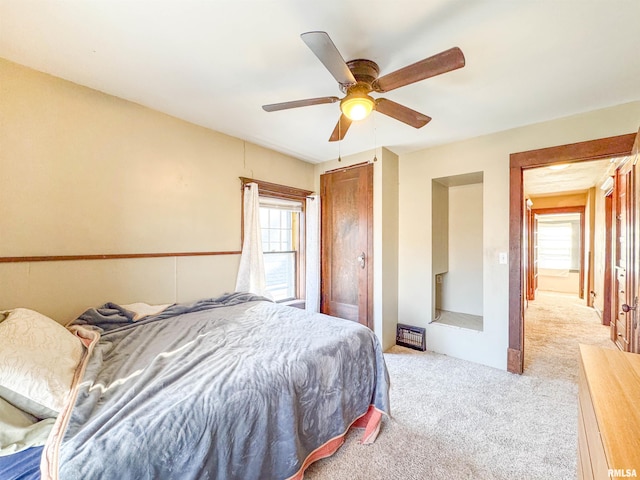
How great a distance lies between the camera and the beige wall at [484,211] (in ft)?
8.02

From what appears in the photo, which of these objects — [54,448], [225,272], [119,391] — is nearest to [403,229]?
[225,272]

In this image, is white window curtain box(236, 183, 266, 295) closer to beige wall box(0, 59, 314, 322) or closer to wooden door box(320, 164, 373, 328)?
beige wall box(0, 59, 314, 322)

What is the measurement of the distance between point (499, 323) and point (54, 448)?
3332mm

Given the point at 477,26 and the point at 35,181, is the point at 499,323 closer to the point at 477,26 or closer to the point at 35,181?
the point at 477,26

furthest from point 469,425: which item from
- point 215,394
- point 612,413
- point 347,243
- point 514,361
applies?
point 347,243

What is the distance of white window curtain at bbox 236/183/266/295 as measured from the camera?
305cm

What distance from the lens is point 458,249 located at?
3.83 metres

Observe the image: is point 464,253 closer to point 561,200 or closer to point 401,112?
point 401,112

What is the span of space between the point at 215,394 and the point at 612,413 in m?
1.36

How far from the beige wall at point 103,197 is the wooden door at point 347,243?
4.45ft

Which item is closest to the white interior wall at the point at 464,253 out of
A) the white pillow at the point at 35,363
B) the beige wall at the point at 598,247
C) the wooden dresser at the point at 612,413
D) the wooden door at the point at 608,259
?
the wooden door at the point at 608,259

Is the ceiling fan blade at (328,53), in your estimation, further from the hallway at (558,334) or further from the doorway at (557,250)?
the doorway at (557,250)

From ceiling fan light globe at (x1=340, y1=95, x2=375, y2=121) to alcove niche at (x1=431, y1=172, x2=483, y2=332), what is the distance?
204 cm

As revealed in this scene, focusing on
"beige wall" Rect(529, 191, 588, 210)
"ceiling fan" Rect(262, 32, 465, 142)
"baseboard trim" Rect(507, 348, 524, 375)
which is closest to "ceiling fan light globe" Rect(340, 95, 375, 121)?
"ceiling fan" Rect(262, 32, 465, 142)
